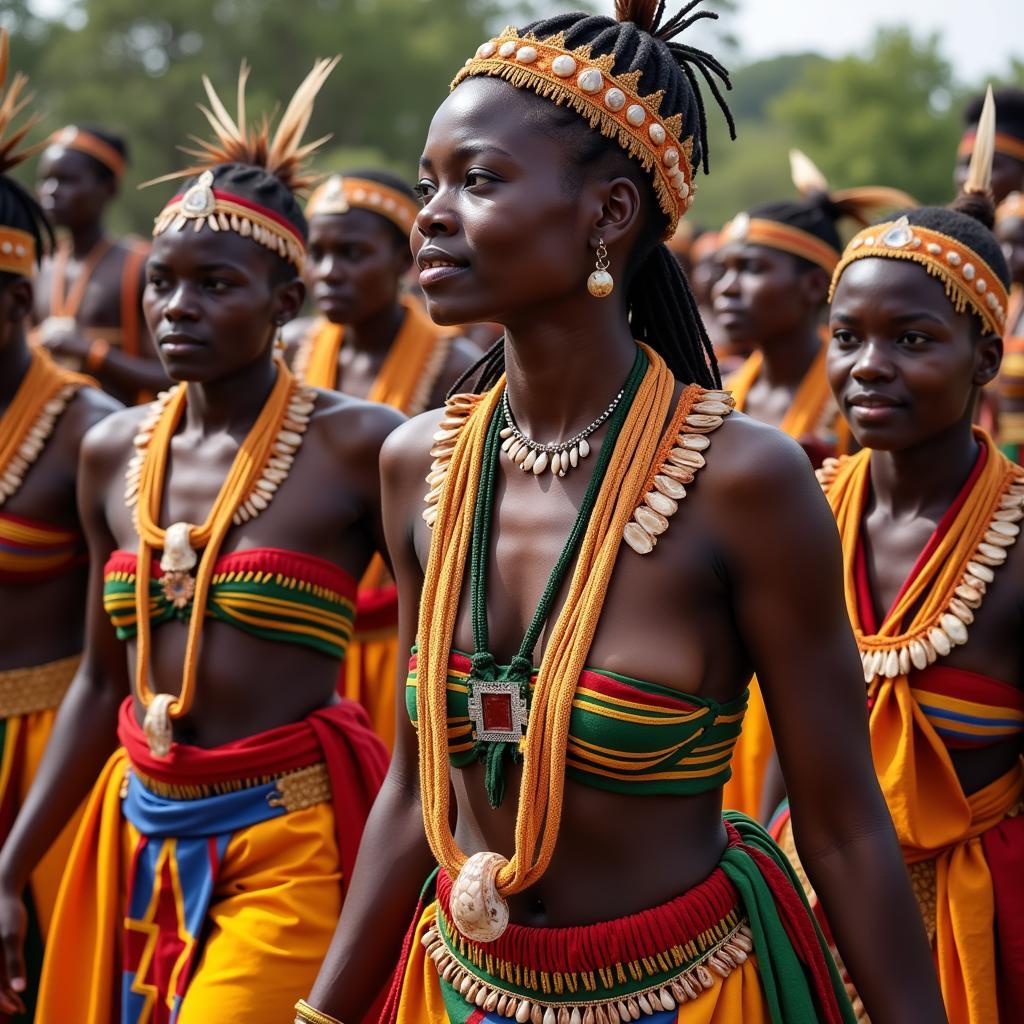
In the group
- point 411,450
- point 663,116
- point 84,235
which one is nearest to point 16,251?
point 411,450

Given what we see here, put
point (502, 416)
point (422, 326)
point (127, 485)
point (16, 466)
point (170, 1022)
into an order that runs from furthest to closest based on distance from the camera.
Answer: point (422, 326), point (16, 466), point (127, 485), point (170, 1022), point (502, 416)

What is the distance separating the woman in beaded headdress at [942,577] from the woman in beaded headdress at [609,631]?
3.28 feet

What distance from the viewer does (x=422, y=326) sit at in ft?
24.1

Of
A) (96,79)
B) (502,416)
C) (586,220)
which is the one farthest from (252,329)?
(96,79)

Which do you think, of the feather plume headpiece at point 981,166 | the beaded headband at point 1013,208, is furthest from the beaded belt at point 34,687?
the beaded headband at point 1013,208

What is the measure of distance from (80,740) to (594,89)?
243cm

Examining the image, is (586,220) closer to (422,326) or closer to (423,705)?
(423,705)

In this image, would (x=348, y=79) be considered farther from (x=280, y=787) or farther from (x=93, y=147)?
(x=280, y=787)

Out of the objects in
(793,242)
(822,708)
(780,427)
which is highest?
(793,242)

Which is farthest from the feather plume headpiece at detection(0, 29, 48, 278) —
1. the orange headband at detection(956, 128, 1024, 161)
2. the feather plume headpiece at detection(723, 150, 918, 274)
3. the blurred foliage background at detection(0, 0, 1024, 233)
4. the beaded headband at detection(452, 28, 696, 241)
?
the blurred foliage background at detection(0, 0, 1024, 233)

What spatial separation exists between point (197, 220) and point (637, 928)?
8.14ft

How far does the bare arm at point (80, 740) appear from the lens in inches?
155

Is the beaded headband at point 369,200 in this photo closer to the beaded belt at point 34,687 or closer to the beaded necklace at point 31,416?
the beaded necklace at point 31,416

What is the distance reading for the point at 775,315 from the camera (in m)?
7.34
